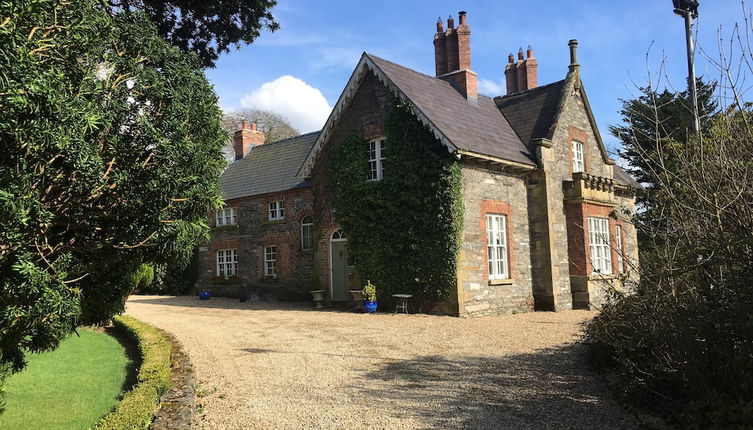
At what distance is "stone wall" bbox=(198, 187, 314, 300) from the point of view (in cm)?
2353

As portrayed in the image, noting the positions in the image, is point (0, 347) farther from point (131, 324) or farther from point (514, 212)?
point (514, 212)

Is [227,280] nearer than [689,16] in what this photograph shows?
No

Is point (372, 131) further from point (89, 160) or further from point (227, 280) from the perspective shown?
point (89, 160)

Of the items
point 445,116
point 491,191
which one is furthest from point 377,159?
point 491,191

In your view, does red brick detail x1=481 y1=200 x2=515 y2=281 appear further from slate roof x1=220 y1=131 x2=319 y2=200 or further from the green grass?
the green grass

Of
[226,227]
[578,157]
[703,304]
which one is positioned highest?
[578,157]

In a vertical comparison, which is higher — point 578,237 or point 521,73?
point 521,73

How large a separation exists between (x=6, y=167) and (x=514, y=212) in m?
16.0

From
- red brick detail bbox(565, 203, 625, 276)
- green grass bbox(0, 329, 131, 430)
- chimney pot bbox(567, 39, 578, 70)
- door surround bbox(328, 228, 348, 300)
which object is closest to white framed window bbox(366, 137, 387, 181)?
door surround bbox(328, 228, 348, 300)

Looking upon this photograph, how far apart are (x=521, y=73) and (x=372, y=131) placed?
1060 cm

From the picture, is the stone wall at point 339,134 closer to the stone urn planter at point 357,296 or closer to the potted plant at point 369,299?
the stone urn planter at point 357,296

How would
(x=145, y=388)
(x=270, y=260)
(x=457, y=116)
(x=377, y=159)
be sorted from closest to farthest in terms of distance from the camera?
(x=145, y=388)
(x=377, y=159)
(x=457, y=116)
(x=270, y=260)

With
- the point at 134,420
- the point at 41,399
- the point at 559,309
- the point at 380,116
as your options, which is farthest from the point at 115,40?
the point at 559,309

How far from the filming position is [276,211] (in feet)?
81.7
